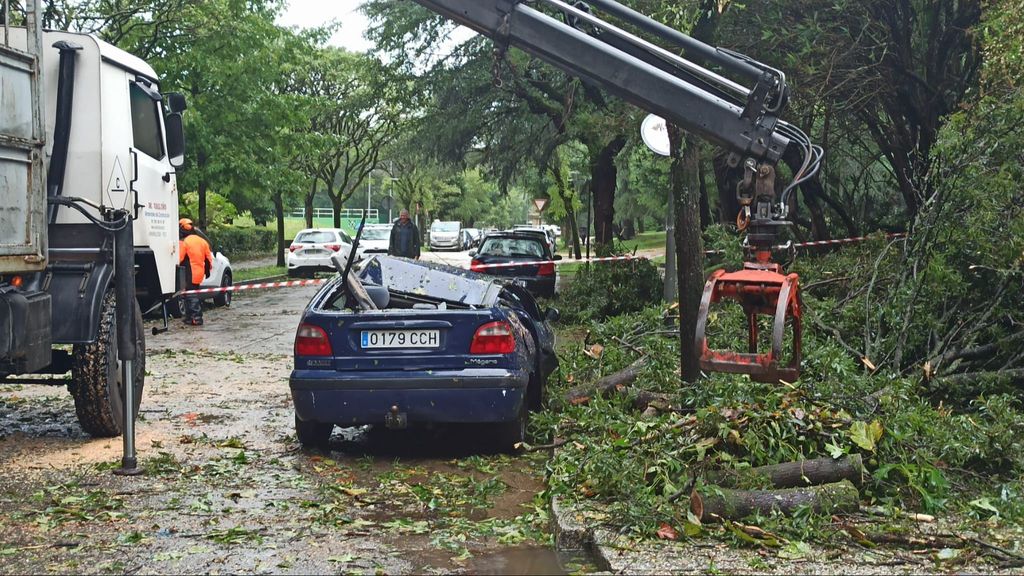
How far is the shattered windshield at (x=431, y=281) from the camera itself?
8711 mm

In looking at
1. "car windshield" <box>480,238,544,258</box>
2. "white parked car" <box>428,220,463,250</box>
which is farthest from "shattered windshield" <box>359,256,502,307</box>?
"white parked car" <box>428,220,463,250</box>

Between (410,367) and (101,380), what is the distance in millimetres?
2441

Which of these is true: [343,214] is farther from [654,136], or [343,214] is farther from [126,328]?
[126,328]

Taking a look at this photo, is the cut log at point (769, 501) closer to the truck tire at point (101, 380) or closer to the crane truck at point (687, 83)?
the crane truck at point (687, 83)

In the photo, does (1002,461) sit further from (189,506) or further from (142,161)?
(142,161)

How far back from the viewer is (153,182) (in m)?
9.95

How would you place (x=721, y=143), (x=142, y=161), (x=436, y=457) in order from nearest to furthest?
1. (x=721, y=143)
2. (x=436, y=457)
3. (x=142, y=161)

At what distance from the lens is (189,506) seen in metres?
6.75

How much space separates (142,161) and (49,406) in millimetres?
2652

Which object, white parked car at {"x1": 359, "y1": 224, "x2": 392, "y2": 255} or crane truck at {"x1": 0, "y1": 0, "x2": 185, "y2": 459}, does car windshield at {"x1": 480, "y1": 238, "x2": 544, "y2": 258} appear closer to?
crane truck at {"x1": 0, "y1": 0, "x2": 185, "y2": 459}

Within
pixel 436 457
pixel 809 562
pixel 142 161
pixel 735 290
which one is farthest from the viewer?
pixel 142 161

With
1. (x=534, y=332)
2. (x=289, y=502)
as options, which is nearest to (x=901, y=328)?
(x=534, y=332)

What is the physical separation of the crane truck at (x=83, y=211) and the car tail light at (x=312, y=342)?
119 centimetres

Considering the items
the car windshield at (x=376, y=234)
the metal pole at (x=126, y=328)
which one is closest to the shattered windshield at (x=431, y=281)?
the metal pole at (x=126, y=328)
